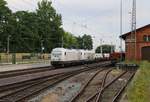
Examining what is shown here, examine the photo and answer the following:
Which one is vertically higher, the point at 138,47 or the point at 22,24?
the point at 22,24

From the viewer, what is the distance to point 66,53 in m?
53.7

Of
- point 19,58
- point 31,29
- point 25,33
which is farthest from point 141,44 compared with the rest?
point 31,29

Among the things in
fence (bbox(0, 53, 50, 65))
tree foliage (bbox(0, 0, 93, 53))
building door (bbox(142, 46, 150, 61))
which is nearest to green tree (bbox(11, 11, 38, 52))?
tree foliage (bbox(0, 0, 93, 53))

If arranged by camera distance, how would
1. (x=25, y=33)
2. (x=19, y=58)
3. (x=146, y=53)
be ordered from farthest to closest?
(x=25, y=33) < (x=19, y=58) < (x=146, y=53)

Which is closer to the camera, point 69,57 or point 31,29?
point 69,57

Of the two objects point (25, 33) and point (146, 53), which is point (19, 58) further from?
point (25, 33)

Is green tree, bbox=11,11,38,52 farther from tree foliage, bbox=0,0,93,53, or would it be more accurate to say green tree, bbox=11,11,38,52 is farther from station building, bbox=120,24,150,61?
station building, bbox=120,24,150,61

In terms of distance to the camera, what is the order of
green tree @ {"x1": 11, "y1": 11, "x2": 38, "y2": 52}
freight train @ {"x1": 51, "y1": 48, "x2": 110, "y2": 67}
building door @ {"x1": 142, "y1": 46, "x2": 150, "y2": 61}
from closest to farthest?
freight train @ {"x1": 51, "y1": 48, "x2": 110, "y2": 67} → building door @ {"x1": 142, "y1": 46, "x2": 150, "y2": 61} → green tree @ {"x1": 11, "y1": 11, "x2": 38, "y2": 52}

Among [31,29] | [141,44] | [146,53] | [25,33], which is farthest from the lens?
[31,29]

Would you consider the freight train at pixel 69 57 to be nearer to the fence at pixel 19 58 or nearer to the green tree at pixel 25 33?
the fence at pixel 19 58

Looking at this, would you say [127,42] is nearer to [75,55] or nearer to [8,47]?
[75,55]

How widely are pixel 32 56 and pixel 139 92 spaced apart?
6725 cm

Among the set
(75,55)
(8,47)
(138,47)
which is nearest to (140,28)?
(138,47)

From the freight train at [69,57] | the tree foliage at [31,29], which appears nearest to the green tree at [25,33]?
the tree foliage at [31,29]
